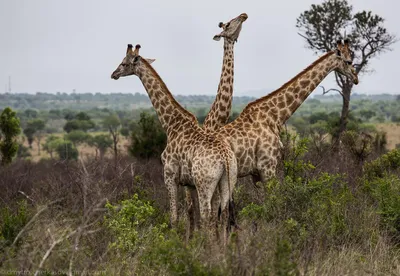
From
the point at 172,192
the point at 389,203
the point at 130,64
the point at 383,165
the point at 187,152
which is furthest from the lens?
the point at 383,165

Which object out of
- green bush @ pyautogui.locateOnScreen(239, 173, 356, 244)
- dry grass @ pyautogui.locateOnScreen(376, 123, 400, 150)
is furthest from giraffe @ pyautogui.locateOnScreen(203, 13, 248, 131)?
dry grass @ pyautogui.locateOnScreen(376, 123, 400, 150)

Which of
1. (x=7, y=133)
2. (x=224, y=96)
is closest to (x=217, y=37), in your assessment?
(x=224, y=96)

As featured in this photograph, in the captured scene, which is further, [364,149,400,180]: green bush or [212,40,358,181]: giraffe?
[364,149,400,180]: green bush

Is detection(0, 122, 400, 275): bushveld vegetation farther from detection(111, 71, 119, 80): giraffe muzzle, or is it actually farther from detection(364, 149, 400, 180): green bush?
detection(364, 149, 400, 180): green bush

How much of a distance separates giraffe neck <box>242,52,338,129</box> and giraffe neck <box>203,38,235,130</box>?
452 millimetres

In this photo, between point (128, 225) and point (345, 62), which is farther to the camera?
point (345, 62)

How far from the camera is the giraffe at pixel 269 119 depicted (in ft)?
25.2

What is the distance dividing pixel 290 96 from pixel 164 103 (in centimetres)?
163

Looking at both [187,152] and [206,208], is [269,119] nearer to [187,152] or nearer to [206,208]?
[187,152]

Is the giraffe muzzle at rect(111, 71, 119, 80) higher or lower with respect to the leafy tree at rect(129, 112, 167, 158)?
higher

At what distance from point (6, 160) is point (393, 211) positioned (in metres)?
12.2

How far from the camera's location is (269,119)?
8109 mm

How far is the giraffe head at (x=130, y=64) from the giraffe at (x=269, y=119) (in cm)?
145

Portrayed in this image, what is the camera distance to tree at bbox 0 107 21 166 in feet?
55.7
